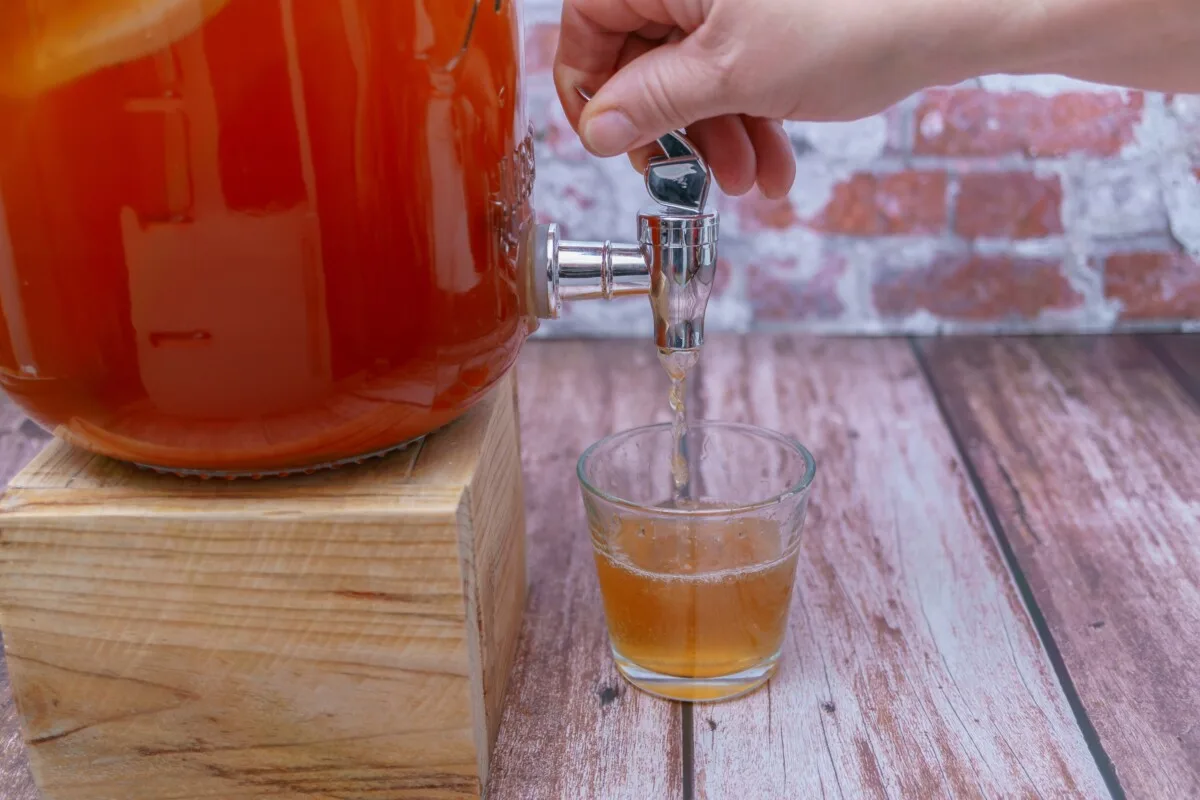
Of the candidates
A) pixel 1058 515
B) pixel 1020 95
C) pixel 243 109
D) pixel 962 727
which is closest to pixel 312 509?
pixel 243 109

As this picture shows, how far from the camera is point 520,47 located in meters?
0.53

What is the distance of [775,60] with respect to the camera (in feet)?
1.55

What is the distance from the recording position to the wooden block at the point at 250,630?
470 millimetres

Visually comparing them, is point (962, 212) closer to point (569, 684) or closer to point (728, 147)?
point (728, 147)

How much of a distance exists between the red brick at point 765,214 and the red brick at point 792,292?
0.04 m

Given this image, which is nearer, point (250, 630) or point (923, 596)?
point (250, 630)

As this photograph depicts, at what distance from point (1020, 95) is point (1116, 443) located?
0.36 m

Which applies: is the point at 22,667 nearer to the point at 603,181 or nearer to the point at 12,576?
the point at 12,576

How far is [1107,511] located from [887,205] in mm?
416

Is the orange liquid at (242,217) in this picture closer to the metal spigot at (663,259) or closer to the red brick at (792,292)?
the metal spigot at (663,259)

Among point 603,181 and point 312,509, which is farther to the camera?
point 603,181

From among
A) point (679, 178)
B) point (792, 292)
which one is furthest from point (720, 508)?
point (792, 292)

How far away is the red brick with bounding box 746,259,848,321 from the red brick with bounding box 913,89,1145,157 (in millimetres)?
144

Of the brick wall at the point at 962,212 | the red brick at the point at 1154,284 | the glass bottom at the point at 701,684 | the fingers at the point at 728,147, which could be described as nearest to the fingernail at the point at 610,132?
the fingers at the point at 728,147
